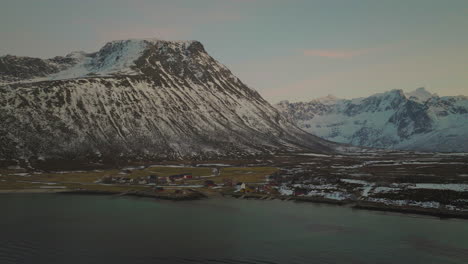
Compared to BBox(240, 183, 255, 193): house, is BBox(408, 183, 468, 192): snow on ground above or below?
above

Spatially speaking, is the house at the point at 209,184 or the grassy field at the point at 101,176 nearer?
the grassy field at the point at 101,176

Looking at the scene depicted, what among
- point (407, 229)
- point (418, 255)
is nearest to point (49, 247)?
point (418, 255)

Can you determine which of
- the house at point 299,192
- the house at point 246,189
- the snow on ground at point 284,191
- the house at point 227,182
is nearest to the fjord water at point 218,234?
the house at point 299,192

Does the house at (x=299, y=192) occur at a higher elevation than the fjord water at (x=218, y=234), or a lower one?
higher

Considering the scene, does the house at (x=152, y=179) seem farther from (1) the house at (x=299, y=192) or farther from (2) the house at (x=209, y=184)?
(1) the house at (x=299, y=192)

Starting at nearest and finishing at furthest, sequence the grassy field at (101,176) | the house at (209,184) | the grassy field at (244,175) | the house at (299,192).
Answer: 1. the house at (299,192)
2. the grassy field at (101,176)
3. the house at (209,184)
4. the grassy field at (244,175)

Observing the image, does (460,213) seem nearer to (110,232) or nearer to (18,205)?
(110,232)

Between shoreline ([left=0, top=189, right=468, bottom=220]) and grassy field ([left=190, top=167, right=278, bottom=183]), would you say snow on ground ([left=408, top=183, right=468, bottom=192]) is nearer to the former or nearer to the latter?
shoreline ([left=0, top=189, right=468, bottom=220])

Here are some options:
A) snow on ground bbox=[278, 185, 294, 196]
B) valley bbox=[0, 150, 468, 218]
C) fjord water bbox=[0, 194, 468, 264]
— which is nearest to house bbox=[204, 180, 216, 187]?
valley bbox=[0, 150, 468, 218]

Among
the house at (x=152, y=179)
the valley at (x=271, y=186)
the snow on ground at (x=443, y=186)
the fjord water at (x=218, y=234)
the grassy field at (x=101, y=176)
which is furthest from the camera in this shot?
the house at (x=152, y=179)
